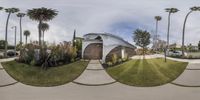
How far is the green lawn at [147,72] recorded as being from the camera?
5.44 metres

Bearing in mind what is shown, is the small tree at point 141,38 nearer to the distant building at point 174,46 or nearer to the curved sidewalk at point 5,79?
the distant building at point 174,46

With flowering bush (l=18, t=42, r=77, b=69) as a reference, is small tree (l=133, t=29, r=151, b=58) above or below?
above

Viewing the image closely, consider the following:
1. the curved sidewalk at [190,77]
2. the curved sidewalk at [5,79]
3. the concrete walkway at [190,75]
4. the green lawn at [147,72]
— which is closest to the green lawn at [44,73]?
the curved sidewalk at [5,79]

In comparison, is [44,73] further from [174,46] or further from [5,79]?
[174,46]

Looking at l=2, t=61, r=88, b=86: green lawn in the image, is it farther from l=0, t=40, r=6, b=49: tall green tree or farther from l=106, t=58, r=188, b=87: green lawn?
l=106, t=58, r=188, b=87: green lawn

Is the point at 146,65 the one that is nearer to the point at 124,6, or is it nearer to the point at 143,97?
the point at 143,97

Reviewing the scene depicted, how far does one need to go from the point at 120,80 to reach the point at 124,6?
3.83 ft

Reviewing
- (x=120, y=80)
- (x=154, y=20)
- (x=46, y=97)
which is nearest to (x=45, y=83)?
(x=46, y=97)

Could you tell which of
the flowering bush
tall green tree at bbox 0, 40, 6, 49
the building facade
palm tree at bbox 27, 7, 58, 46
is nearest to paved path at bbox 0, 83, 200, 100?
the flowering bush

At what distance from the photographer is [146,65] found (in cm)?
546

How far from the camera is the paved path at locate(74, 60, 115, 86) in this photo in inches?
215

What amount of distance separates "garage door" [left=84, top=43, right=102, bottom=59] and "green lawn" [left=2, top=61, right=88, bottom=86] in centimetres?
25

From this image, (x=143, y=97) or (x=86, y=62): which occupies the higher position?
(x=86, y=62)

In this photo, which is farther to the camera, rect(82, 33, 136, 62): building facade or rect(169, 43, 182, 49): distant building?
rect(169, 43, 182, 49): distant building
